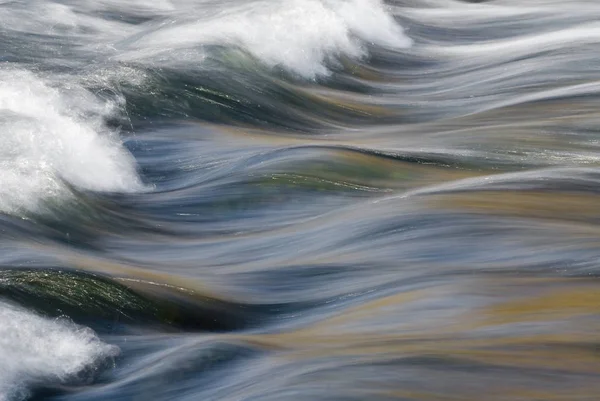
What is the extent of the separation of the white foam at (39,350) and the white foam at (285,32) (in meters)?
4.80

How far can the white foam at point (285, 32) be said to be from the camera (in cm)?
976

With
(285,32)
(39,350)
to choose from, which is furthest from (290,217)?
(285,32)

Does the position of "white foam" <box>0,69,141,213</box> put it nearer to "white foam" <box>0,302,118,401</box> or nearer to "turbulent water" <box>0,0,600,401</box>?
"turbulent water" <box>0,0,600,401</box>

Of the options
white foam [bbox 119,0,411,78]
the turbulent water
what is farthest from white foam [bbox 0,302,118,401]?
white foam [bbox 119,0,411,78]

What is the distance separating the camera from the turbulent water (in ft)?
13.2

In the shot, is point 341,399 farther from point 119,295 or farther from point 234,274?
point 234,274

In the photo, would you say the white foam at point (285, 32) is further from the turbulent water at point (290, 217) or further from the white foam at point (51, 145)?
the white foam at point (51, 145)

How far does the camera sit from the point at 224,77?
347 inches

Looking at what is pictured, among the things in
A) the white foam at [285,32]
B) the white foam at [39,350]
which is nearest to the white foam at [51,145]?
the white foam at [39,350]

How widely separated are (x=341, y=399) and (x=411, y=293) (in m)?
1.08

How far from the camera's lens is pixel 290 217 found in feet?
19.7

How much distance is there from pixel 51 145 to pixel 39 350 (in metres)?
2.67

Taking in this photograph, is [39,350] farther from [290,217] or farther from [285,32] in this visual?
[285,32]

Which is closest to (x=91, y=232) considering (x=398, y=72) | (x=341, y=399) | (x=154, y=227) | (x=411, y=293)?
(x=154, y=227)
